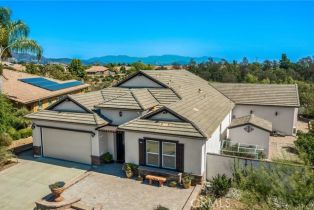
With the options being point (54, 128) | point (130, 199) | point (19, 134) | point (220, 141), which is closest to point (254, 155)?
point (220, 141)

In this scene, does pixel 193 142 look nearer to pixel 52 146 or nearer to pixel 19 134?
pixel 52 146

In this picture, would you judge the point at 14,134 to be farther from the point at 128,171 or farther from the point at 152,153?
the point at 152,153

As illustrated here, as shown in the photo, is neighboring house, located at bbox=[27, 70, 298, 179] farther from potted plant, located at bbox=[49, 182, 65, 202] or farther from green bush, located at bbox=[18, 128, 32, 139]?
green bush, located at bbox=[18, 128, 32, 139]

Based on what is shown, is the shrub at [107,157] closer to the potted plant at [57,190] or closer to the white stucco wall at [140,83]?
the potted plant at [57,190]

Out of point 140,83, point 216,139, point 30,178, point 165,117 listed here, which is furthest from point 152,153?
point 140,83

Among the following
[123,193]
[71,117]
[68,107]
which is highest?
[68,107]

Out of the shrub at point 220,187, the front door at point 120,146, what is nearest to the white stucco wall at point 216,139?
the shrub at point 220,187
